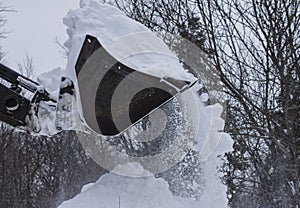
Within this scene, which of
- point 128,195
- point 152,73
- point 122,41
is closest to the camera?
point 152,73

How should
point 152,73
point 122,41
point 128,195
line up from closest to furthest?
point 152,73, point 122,41, point 128,195

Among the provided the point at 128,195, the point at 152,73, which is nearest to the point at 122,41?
the point at 152,73

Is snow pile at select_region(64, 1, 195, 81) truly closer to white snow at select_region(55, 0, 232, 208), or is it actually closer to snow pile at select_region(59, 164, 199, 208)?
white snow at select_region(55, 0, 232, 208)

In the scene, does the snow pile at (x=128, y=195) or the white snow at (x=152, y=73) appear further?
the snow pile at (x=128, y=195)

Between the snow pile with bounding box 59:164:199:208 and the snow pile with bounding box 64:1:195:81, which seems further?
the snow pile with bounding box 59:164:199:208

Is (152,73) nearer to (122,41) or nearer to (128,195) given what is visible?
(122,41)

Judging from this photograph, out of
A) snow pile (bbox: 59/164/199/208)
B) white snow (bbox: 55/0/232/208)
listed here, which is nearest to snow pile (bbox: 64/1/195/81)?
white snow (bbox: 55/0/232/208)

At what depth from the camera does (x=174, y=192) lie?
408cm

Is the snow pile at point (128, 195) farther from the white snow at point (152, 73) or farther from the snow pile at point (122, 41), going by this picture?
the snow pile at point (122, 41)

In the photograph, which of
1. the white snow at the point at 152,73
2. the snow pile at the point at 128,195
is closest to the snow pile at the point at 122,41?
the white snow at the point at 152,73

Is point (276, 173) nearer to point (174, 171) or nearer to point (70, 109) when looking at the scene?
point (174, 171)

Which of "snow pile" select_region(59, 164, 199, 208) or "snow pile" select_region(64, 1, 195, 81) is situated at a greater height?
"snow pile" select_region(64, 1, 195, 81)

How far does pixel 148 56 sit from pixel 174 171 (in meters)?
2.30

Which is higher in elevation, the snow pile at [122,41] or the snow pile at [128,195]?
the snow pile at [122,41]
